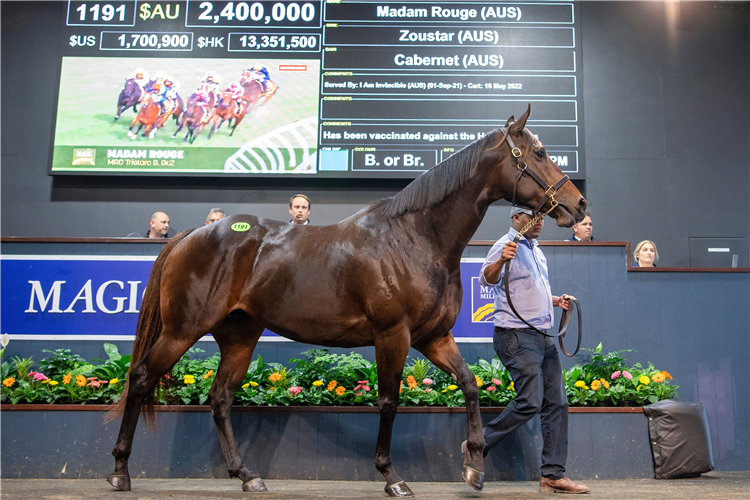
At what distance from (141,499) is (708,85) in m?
8.58

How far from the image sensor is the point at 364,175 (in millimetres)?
6984

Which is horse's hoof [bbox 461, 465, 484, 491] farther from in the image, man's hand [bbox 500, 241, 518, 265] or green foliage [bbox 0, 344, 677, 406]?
man's hand [bbox 500, 241, 518, 265]

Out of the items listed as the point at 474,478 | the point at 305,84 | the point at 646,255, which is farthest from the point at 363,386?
the point at 305,84

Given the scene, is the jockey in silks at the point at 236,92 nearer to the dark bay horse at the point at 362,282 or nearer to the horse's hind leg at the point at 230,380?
the dark bay horse at the point at 362,282

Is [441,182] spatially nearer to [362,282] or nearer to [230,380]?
[362,282]

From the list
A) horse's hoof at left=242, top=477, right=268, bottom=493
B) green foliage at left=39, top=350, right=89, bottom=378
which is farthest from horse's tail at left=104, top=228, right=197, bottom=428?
green foliage at left=39, top=350, right=89, bottom=378

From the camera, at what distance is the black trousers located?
341 cm

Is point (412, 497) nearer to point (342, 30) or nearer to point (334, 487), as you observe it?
point (334, 487)

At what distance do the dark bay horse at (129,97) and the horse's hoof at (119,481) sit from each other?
511 centimetres

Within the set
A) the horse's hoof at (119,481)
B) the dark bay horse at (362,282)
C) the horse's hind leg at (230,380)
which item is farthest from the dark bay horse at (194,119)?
the horse's hoof at (119,481)

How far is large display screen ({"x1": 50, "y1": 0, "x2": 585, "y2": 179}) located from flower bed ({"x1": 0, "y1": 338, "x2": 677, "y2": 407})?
3.10 metres

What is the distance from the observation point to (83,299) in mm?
5133

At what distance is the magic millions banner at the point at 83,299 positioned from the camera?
16.6 ft

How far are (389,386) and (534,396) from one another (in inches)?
34.4
